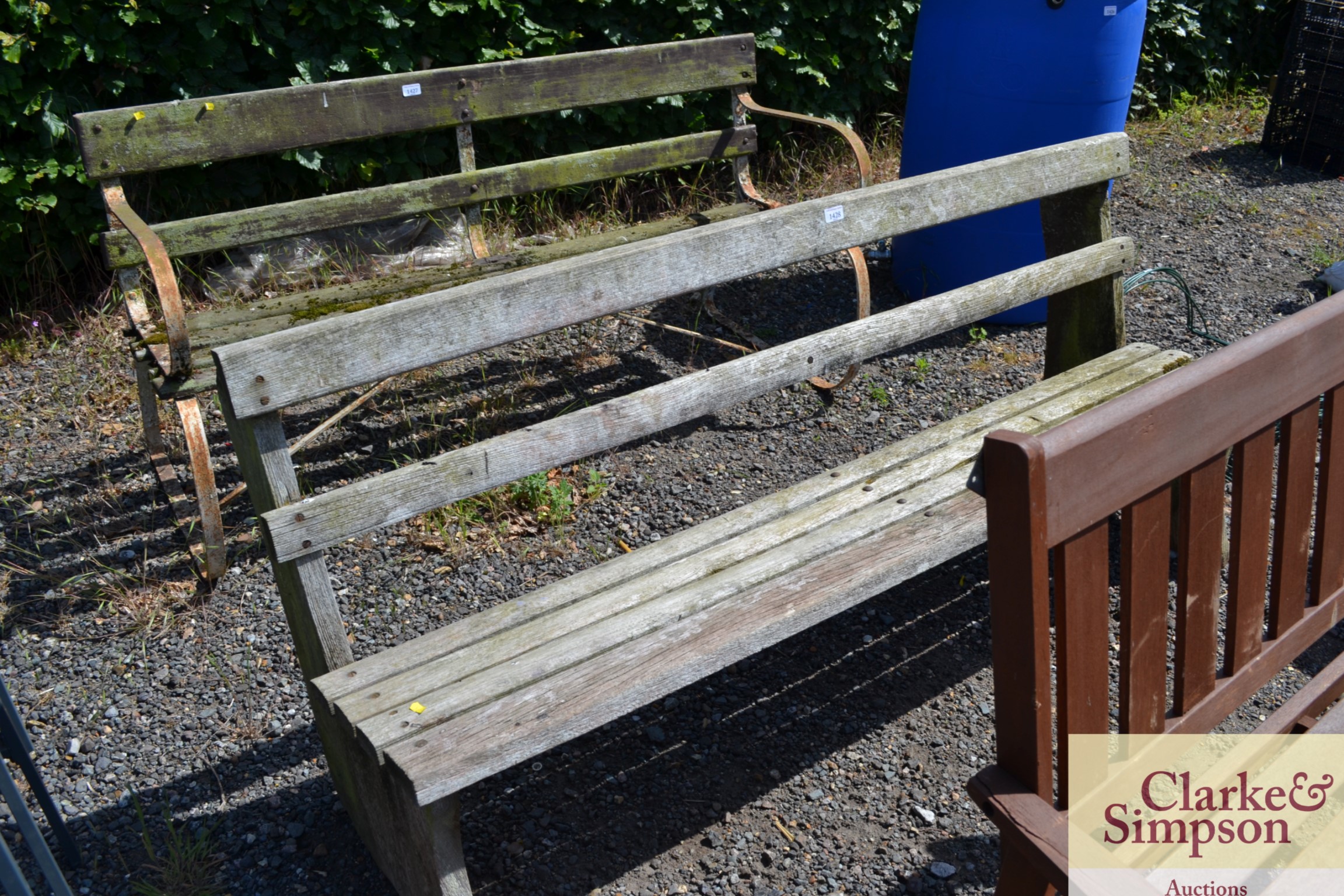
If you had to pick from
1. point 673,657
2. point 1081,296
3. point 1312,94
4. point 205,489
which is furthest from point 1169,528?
point 1312,94

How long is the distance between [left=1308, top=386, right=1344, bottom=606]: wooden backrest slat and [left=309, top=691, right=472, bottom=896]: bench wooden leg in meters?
1.34

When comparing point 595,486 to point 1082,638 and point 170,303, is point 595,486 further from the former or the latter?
point 1082,638

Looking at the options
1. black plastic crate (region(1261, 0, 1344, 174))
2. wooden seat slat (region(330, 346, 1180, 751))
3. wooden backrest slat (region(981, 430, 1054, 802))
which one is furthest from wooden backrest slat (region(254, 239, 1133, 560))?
black plastic crate (region(1261, 0, 1344, 174))

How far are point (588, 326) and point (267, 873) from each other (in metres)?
2.46

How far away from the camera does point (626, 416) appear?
1989 mm

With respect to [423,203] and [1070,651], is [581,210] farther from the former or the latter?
[1070,651]

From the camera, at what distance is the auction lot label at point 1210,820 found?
1.22 m

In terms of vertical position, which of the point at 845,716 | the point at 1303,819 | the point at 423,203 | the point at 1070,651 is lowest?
the point at 845,716

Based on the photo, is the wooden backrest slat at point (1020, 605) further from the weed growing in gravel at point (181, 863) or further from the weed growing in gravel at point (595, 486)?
the weed growing in gravel at point (595, 486)

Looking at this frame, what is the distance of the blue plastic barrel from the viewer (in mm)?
3518

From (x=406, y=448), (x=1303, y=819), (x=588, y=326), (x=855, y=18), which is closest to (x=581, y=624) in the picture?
(x=1303, y=819)

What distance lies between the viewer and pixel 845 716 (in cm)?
229

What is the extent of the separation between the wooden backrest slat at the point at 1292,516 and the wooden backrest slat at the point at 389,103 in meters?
2.71

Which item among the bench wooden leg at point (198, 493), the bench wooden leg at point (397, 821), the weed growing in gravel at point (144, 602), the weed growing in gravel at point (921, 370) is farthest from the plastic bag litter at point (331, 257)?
the bench wooden leg at point (397, 821)
